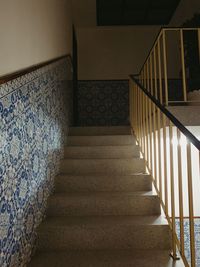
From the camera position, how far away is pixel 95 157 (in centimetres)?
331

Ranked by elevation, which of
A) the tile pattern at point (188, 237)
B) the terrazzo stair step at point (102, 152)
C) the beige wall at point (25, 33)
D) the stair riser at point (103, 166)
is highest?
the beige wall at point (25, 33)

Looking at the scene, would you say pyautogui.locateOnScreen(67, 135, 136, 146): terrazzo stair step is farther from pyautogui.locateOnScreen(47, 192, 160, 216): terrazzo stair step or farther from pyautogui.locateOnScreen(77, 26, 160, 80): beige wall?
pyautogui.locateOnScreen(77, 26, 160, 80): beige wall

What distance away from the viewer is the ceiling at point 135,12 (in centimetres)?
524

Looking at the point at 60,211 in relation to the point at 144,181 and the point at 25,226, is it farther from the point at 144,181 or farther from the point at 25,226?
the point at 144,181

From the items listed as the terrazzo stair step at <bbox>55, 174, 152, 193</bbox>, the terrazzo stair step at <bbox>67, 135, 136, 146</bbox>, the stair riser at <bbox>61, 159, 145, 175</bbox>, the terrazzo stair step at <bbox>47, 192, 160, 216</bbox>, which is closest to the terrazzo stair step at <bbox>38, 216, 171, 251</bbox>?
the terrazzo stair step at <bbox>47, 192, 160, 216</bbox>

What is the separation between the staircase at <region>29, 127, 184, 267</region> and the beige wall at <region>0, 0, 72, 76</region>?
3.85 ft

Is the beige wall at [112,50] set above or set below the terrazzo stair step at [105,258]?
above

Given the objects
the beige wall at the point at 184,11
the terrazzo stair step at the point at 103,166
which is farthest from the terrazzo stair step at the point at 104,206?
the beige wall at the point at 184,11

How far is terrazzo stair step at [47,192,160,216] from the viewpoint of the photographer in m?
2.51

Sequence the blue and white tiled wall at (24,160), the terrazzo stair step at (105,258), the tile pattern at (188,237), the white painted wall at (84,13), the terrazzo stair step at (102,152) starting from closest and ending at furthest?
the blue and white tiled wall at (24,160) → the terrazzo stair step at (105,258) → the terrazzo stair step at (102,152) → the tile pattern at (188,237) → the white painted wall at (84,13)

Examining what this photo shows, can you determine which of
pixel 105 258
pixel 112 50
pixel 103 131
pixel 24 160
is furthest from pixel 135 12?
pixel 105 258

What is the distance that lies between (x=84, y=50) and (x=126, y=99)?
4.41 feet

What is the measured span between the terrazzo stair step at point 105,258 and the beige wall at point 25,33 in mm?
1259

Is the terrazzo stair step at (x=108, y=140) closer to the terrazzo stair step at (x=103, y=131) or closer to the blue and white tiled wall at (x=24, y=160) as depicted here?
the terrazzo stair step at (x=103, y=131)
